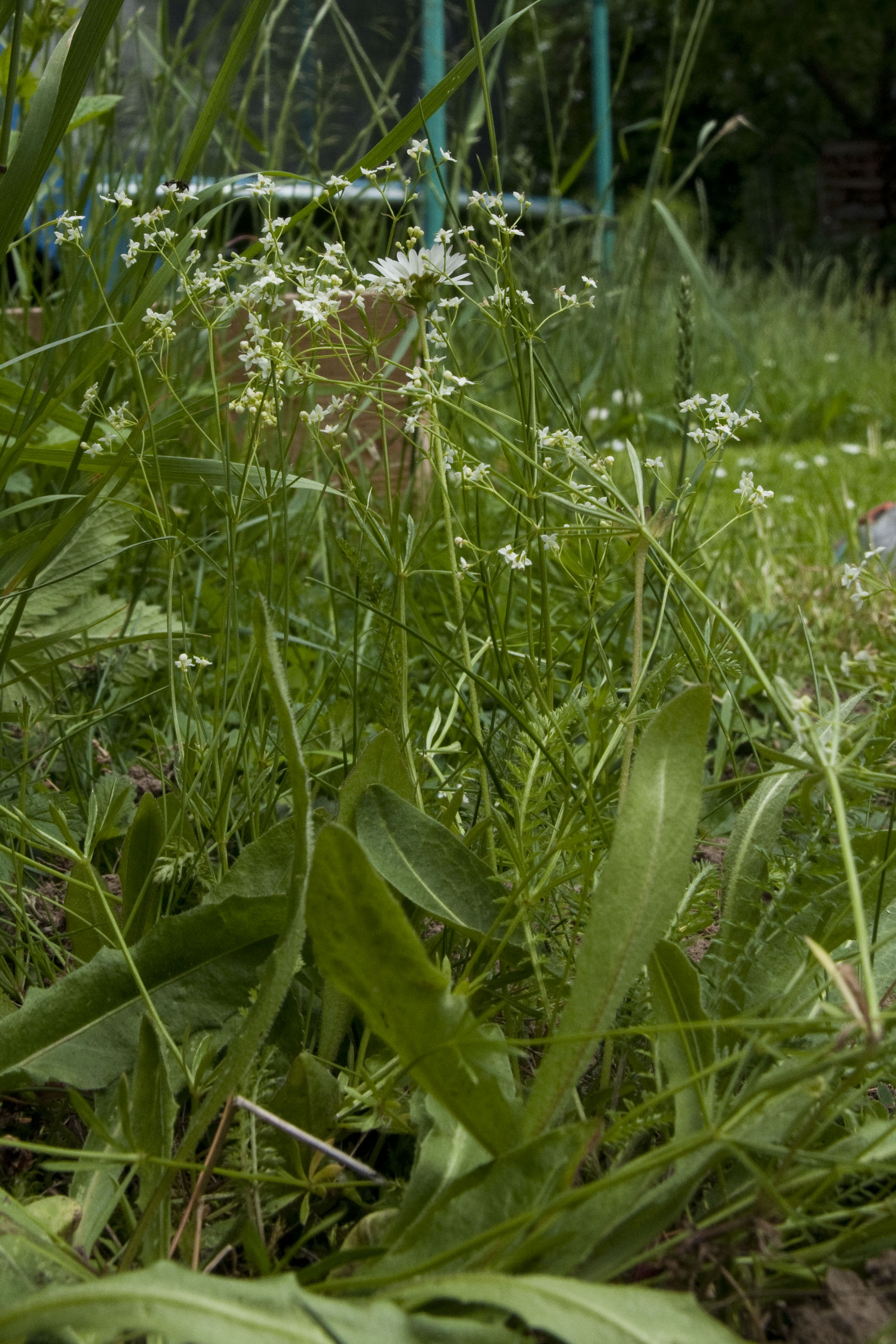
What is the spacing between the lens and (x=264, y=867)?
80 centimetres

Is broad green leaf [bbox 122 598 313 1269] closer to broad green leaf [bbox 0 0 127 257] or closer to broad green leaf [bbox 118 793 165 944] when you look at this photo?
broad green leaf [bbox 118 793 165 944]

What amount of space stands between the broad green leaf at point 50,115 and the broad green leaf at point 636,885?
606 millimetres

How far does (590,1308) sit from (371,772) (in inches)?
16.0

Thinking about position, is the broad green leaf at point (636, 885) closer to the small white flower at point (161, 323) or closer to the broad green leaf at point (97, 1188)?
the broad green leaf at point (97, 1188)

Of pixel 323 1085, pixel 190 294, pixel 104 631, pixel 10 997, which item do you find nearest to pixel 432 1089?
pixel 323 1085

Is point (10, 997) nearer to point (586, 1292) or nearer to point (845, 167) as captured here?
point (586, 1292)

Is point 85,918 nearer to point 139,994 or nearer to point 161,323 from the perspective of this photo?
point 139,994

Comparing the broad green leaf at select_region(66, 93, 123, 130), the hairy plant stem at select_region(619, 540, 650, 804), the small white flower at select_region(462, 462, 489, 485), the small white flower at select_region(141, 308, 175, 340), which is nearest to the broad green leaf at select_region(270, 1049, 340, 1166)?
the hairy plant stem at select_region(619, 540, 650, 804)

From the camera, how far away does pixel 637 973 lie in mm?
643

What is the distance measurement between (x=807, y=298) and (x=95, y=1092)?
8672mm

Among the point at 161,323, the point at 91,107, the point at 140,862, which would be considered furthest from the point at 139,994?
the point at 91,107

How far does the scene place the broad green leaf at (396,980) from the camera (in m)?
0.59

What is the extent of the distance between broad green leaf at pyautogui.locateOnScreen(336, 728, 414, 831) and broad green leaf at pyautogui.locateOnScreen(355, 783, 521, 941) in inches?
0.8

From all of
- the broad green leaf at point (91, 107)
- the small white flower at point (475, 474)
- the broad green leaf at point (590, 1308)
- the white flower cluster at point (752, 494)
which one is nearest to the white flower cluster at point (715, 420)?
the white flower cluster at point (752, 494)
